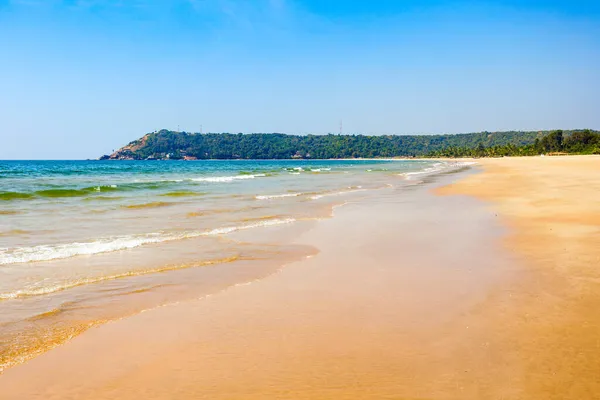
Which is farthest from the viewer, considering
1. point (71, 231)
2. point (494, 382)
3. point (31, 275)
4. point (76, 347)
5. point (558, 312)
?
point (71, 231)

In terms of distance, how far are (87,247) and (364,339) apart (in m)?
7.00

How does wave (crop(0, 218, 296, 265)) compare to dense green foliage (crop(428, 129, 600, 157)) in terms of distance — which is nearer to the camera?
wave (crop(0, 218, 296, 265))

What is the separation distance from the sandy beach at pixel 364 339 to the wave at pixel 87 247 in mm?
3947

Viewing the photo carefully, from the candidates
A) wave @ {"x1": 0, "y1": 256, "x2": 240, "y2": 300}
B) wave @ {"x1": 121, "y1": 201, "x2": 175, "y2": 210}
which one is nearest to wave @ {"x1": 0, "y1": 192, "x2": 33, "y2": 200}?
wave @ {"x1": 121, "y1": 201, "x2": 175, "y2": 210}

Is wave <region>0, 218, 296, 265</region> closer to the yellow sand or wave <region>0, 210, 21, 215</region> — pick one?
the yellow sand

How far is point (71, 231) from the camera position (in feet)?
39.2

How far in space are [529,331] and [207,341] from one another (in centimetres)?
312

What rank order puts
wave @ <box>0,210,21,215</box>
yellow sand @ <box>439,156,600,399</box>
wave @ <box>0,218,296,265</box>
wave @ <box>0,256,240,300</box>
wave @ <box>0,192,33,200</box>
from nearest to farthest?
yellow sand @ <box>439,156,600,399</box> → wave @ <box>0,256,240,300</box> → wave @ <box>0,218,296,265</box> → wave @ <box>0,210,21,215</box> → wave @ <box>0,192,33,200</box>

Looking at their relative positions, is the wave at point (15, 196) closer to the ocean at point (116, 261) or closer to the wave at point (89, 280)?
the ocean at point (116, 261)

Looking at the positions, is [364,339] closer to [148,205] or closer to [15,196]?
[148,205]

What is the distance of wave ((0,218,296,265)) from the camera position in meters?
8.63

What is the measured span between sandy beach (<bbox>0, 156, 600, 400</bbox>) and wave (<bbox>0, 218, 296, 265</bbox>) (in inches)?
155

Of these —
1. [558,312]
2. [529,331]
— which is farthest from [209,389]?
[558,312]

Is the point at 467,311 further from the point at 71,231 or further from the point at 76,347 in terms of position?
the point at 71,231
